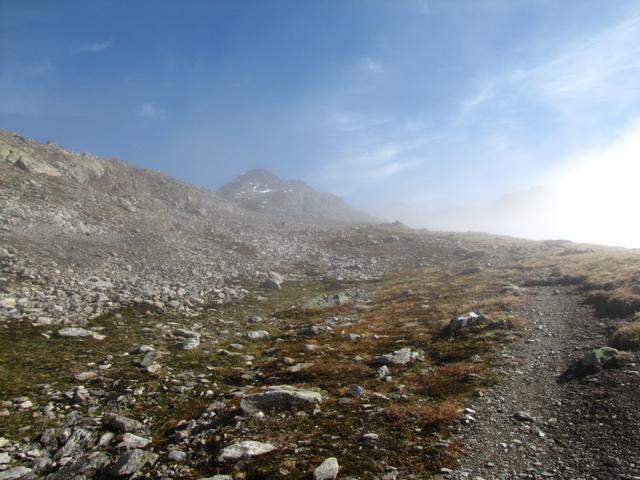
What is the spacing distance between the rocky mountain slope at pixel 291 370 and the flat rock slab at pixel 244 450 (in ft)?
0.16

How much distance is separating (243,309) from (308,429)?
18.7 m

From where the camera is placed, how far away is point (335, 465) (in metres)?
8.72

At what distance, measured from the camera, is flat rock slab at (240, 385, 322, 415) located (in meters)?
11.9

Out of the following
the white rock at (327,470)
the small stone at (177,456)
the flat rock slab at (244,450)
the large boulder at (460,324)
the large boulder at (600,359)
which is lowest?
the small stone at (177,456)

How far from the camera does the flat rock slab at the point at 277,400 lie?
11938mm

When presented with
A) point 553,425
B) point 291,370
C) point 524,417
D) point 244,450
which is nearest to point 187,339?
point 291,370

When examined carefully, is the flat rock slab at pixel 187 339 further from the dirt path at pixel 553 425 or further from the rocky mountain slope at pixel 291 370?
the dirt path at pixel 553 425

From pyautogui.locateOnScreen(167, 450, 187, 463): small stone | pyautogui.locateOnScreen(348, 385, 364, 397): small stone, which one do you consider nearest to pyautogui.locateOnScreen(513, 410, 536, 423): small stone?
pyautogui.locateOnScreen(348, 385, 364, 397): small stone

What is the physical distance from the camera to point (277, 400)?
12195 mm

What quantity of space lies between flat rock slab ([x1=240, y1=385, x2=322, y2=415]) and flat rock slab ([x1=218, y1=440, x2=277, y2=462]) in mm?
1990

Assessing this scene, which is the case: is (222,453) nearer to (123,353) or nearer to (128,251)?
(123,353)

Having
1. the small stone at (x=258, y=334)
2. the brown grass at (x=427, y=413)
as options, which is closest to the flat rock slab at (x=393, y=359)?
the brown grass at (x=427, y=413)

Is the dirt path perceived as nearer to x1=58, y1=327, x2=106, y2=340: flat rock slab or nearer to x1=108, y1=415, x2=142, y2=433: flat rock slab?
x1=108, y1=415, x2=142, y2=433: flat rock slab

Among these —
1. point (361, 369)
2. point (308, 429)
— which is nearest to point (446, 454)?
point (308, 429)
